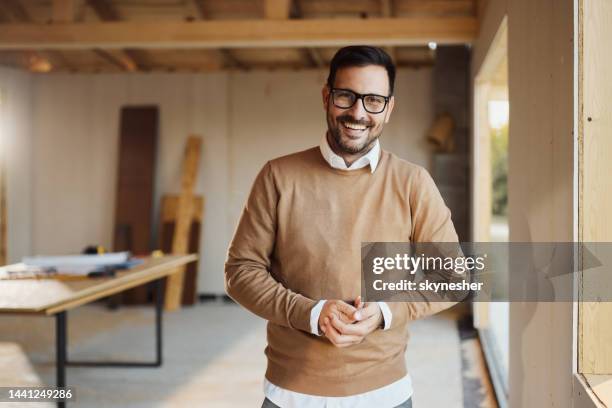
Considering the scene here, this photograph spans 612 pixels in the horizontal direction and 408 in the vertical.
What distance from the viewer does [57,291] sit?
337 centimetres

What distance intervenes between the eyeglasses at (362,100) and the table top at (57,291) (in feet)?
6.67

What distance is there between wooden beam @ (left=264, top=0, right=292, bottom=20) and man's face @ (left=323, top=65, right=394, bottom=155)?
3632mm

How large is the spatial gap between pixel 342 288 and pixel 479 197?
14.9 feet

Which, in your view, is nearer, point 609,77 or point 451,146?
point 609,77

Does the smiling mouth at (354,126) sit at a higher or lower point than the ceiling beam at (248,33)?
lower

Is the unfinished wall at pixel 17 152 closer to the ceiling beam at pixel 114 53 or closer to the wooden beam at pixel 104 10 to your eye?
the ceiling beam at pixel 114 53

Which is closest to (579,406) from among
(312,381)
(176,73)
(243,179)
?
(312,381)

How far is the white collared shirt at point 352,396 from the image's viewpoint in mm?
1582

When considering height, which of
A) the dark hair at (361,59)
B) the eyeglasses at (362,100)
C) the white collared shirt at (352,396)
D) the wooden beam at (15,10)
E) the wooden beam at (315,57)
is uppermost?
the wooden beam at (15,10)

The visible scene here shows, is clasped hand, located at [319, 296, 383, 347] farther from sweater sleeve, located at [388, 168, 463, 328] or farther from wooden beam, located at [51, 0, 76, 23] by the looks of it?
wooden beam, located at [51, 0, 76, 23]

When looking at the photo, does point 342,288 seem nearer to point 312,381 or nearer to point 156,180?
point 312,381

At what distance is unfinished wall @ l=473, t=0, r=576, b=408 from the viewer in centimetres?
188

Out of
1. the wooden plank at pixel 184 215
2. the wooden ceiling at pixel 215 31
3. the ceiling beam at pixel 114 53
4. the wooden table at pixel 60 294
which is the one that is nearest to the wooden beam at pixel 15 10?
the wooden ceiling at pixel 215 31

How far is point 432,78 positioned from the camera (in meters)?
7.13
